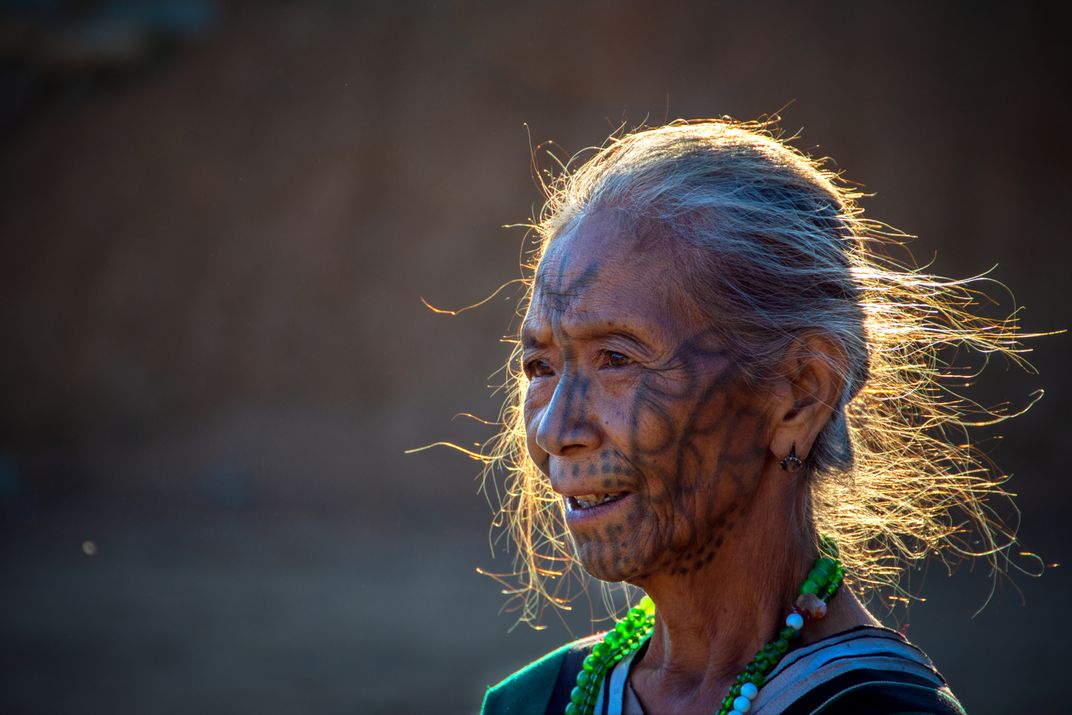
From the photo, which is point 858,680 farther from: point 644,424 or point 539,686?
point 539,686

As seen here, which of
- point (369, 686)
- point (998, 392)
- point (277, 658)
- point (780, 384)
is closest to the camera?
point (780, 384)

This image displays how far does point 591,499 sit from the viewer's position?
164 centimetres

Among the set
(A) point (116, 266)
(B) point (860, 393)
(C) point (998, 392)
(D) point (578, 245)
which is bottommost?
(C) point (998, 392)

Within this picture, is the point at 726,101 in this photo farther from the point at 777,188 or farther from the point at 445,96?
the point at 777,188

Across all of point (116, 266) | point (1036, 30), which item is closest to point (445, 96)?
point (116, 266)

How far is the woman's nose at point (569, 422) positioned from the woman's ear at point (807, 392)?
269mm

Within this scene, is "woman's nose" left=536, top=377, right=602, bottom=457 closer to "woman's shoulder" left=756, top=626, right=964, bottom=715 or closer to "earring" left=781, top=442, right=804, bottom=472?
"earring" left=781, top=442, right=804, bottom=472

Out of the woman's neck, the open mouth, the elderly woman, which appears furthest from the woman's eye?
the woman's neck

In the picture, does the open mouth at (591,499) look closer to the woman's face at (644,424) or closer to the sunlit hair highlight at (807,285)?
the woman's face at (644,424)

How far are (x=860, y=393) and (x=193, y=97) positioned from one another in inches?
491

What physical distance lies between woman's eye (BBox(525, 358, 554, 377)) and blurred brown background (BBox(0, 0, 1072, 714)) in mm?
8003

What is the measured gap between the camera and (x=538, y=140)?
12.4 m

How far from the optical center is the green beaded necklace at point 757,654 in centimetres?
158

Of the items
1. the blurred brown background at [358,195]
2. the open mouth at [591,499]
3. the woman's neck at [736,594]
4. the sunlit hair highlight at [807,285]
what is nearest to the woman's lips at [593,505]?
the open mouth at [591,499]
